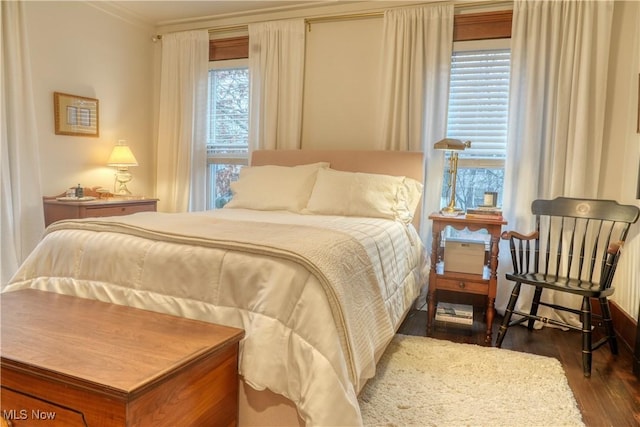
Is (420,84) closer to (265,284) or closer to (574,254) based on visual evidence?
(574,254)

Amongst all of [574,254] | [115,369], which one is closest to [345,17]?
[574,254]

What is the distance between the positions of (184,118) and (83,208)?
4.63 ft

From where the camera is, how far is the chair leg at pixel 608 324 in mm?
2428

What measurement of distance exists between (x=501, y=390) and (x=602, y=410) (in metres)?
0.42

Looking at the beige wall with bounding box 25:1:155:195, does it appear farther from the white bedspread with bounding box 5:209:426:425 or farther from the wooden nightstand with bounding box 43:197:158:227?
the white bedspread with bounding box 5:209:426:425

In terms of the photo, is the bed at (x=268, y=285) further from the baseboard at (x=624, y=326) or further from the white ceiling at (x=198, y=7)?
the white ceiling at (x=198, y=7)

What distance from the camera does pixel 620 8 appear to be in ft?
9.46

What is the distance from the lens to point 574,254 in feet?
9.77

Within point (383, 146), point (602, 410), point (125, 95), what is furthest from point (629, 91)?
point (125, 95)

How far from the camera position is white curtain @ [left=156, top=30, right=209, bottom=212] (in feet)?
13.7

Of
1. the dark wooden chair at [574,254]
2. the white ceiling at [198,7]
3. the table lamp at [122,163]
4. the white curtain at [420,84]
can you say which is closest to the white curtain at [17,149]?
the table lamp at [122,163]

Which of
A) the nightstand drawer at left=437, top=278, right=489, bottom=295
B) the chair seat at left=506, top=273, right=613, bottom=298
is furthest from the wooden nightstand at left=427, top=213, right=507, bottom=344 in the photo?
the chair seat at left=506, top=273, right=613, bottom=298

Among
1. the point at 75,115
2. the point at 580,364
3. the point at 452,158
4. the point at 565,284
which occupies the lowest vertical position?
the point at 580,364

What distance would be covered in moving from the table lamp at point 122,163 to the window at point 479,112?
9.21ft
